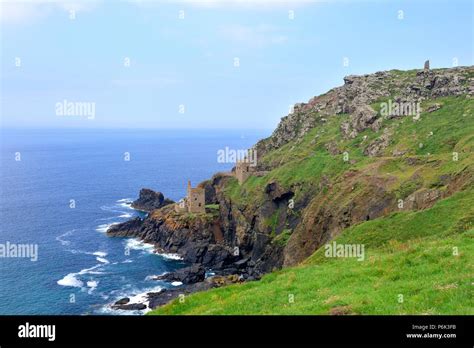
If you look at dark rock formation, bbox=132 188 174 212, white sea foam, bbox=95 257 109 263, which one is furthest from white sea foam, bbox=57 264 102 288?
dark rock formation, bbox=132 188 174 212

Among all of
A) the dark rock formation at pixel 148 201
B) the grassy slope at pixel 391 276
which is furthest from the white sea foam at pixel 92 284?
the dark rock formation at pixel 148 201

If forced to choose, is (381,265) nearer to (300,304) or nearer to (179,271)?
(300,304)

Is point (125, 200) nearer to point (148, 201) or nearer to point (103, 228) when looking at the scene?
point (148, 201)

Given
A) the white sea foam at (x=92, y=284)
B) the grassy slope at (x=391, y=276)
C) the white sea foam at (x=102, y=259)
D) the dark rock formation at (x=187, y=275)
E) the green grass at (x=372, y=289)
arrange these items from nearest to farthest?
the green grass at (x=372, y=289)
the grassy slope at (x=391, y=276)
the white sea foam at (x=92, y=284)
the dark rock formation at (x=187, y=275)
the white sea foam at (x=102, y=259)

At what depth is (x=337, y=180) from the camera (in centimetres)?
7244

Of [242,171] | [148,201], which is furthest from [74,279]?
[148,201]

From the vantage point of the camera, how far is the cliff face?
191ft

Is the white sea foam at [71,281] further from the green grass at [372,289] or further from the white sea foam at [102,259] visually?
the green grass at [372,289]

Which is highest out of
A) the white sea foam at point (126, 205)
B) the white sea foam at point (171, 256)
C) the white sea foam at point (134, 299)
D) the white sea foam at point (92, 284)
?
the white sea foam at point (126, 205)

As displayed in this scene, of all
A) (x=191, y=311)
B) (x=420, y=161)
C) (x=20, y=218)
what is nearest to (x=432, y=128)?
(x=420, y=161)

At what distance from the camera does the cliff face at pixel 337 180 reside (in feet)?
191

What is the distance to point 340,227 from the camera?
5878 cm

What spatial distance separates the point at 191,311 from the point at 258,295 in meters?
3.86

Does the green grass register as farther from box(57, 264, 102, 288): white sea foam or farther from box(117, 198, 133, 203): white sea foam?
box(117, 198, 133, 203): white sea foam
